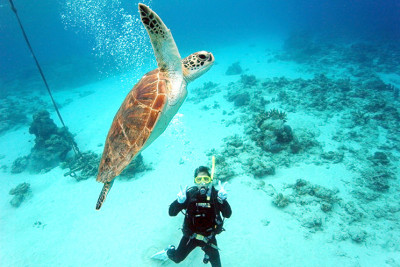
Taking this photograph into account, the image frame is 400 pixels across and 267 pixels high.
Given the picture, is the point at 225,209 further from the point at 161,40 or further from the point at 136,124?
the point at 161,40

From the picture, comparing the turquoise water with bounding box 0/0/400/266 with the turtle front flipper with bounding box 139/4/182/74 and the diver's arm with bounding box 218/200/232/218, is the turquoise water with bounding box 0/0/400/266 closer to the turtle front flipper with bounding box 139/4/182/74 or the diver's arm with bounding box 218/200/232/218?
the diver's arm with bounding box 218/200/232/218

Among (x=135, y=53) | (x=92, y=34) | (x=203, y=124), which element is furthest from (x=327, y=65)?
(x=92, y=34)

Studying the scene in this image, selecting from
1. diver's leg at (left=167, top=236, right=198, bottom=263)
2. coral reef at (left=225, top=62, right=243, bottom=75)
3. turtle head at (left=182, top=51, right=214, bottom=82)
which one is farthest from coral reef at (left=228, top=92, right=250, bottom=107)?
diver's leg at (left=167, top=236, right=198, bottom=263)

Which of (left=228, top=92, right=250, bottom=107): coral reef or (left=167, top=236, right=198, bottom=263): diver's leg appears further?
(left=228, top=92, right=250, bottom=107): coral reef

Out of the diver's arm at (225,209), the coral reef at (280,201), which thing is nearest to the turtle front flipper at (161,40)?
the diver's arm at (225,209)

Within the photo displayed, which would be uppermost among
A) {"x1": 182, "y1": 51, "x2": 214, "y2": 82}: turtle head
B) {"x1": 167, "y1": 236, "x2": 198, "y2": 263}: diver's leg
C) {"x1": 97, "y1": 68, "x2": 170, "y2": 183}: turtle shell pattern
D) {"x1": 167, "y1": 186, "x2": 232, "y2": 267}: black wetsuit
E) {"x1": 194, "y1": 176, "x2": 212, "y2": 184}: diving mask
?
{"x1": 182, "y1": 51, "x2": 214, "y2": 82}: turtle head

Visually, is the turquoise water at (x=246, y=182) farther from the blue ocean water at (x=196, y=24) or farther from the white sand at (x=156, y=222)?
A: the blue ocean water at (x=196, y=24)

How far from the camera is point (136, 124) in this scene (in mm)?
2621

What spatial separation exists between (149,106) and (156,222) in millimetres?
3678

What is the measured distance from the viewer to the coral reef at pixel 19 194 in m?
6.79

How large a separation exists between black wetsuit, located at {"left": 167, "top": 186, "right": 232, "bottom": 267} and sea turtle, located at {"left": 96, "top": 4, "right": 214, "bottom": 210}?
1189 millimetres

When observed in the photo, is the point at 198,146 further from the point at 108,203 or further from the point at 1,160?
the point at 1,160

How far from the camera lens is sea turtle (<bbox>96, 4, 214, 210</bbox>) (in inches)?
94.5

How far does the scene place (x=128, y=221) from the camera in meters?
5.08
